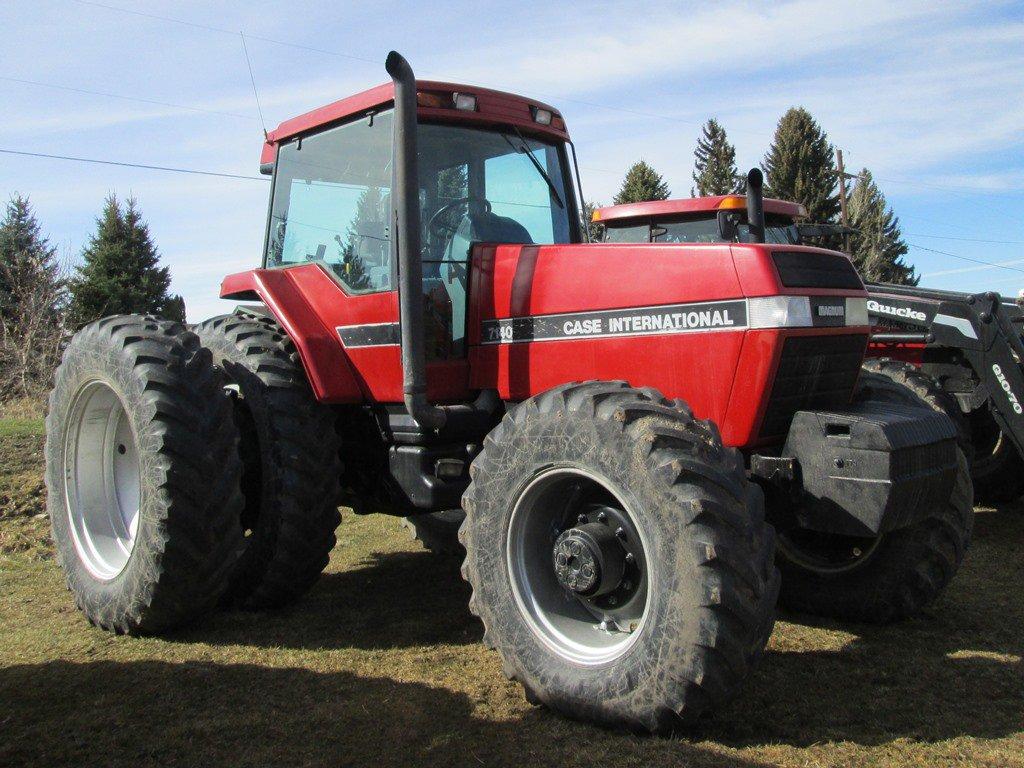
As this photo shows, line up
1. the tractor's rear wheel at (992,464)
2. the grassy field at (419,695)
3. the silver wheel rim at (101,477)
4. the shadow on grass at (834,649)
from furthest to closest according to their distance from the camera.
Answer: the tractor's rear wheel at (992,464), the silver wheel rim at (101,477), the shadow on grass at (834,649), the grassy field at (419,695)

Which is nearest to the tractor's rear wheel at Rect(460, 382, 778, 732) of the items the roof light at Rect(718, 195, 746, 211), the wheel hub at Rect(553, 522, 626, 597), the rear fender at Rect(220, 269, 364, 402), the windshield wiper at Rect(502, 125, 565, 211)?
the wheel hub at Rect(553, 522, 626, 597)

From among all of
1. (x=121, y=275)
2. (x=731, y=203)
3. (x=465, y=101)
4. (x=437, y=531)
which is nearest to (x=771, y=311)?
(x=465, y=101)

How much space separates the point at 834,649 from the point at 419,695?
6.40 ft

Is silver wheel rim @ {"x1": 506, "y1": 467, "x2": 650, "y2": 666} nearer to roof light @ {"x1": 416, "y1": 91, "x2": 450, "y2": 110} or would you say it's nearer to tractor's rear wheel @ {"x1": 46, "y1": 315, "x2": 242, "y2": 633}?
tractor's rear wheel @ {"x1": 46, "y1": 315, "x2": 242, "y2": 633}

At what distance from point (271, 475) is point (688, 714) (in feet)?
8.19

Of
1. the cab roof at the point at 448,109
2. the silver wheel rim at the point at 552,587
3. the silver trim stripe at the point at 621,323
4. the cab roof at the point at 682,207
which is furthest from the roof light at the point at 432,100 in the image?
the cab roof at the point at 682,207

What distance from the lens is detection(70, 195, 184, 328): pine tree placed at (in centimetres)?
3441

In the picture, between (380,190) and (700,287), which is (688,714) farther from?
(380,190)

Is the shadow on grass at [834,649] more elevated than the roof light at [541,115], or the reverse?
the roof light at [541,115]

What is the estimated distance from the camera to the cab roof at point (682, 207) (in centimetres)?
922

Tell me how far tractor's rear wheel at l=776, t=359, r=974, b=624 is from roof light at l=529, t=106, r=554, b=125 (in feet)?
6.98

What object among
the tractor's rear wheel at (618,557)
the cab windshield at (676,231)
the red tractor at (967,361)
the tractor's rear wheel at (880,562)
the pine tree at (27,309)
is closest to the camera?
the tractor's rear wheel at (618,557)

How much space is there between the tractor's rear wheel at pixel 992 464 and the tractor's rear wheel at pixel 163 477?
6066mm

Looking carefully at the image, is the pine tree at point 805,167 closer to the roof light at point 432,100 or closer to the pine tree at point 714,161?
the pine tree at point 714,161
